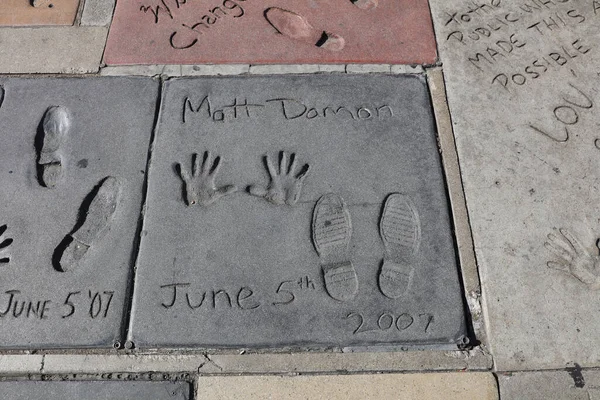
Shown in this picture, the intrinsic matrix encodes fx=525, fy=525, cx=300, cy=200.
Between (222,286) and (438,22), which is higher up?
(438,22)

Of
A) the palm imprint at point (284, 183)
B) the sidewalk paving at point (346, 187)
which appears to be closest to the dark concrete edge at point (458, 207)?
the sidewalk paving at point (346, 187)

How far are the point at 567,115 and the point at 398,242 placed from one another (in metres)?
1.08

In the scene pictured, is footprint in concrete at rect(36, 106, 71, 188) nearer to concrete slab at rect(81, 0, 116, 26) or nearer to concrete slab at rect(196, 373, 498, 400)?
concrete slab at rect(81, 0, 116, 26)

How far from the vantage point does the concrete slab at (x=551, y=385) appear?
1.89m

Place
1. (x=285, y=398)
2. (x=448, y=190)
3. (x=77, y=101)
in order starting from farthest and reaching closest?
(x=77, y=101) < (x=448, y=190) < (x=285, y=398)

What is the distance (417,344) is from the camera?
6.46ft

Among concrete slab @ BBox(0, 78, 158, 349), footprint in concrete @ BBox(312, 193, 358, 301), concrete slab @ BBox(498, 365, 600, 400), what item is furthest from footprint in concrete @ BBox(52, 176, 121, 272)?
concrete slab @ BBox(498, 365, 600, 400)

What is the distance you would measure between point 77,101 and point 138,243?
0.84m

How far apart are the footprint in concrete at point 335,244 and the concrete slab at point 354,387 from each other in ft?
1.05

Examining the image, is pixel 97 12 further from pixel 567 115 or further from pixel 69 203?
pixel 567 115

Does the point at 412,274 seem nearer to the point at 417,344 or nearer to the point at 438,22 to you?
the point at 417,344

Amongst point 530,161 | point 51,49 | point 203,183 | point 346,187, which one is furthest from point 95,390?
point 530,161

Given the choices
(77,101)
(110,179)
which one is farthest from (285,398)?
(77,101)

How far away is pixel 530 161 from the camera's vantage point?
2357mm
